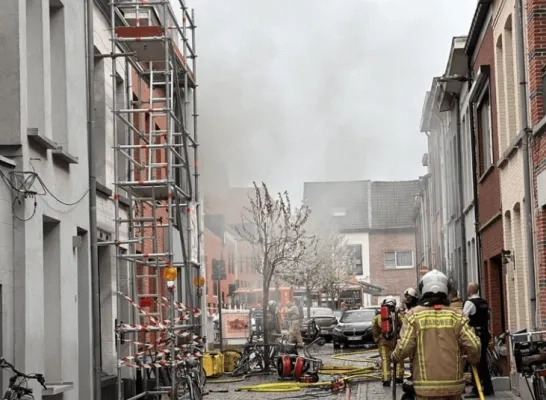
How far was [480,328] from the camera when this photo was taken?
17.2m

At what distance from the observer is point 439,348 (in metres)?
9.35

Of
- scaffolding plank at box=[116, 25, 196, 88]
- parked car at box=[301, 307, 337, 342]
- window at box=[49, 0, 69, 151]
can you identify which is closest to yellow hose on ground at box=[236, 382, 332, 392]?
scaffolding plank at box=[116, 25, 196, 88]

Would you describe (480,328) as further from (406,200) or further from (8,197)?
(406,200)

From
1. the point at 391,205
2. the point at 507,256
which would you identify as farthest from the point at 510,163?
the point at 391,205

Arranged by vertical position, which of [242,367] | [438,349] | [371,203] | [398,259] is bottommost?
[242,367]

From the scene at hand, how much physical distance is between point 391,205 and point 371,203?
193cm

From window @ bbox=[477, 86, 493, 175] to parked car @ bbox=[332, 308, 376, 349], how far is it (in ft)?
51.9

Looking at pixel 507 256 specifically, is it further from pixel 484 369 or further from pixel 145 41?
pixel 145 41

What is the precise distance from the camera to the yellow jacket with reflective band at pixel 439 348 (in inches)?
368

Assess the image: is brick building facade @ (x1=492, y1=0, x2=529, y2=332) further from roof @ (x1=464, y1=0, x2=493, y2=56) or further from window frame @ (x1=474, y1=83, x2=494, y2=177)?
window frame @ (x1=474, y1=83, x2=494, y2=177)

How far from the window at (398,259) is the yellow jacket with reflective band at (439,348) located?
72644 mm

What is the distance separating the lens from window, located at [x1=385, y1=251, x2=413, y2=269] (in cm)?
8194

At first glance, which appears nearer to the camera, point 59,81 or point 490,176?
point 59,81

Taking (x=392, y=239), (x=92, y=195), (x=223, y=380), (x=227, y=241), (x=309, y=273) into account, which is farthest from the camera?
(x=392, y=239)
